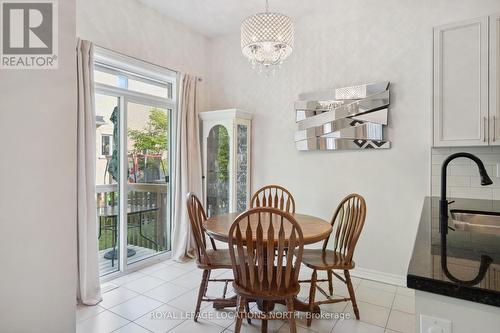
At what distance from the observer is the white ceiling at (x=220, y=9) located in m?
3.22

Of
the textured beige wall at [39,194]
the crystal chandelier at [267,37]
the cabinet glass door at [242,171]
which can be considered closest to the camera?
the textured beige wall at [39,194]

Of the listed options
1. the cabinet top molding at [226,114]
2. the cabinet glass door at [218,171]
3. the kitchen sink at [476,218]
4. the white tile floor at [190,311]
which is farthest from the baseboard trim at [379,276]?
the cabinet top molding at [226,114]

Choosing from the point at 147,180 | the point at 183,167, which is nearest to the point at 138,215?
the point at 147,180

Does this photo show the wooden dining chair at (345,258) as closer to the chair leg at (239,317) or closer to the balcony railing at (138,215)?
the chair leg at (239,317)

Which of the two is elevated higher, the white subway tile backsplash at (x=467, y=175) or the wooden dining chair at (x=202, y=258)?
the white subway tile backsplash at (x=467, y=175)

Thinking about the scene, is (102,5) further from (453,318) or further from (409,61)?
(453,318)

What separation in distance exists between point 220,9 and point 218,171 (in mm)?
1993

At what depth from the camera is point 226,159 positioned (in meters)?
3.85

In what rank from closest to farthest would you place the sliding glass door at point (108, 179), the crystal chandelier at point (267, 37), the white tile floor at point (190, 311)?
the white tile floor at point (190, 311) → the crystal chandelier at point (267, 37) → the sliding glass door at point (108, 179)

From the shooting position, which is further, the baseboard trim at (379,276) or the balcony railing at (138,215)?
the balcony railing at (138,215)

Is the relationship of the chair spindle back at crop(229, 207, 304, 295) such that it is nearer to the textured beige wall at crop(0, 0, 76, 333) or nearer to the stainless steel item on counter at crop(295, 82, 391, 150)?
the textured beige wall at crop(0, 0, 76, 333)

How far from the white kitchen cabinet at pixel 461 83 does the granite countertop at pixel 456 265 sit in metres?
1.40

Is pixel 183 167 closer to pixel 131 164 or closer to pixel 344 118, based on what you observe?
pixel 131 164

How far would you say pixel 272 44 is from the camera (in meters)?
2.31
